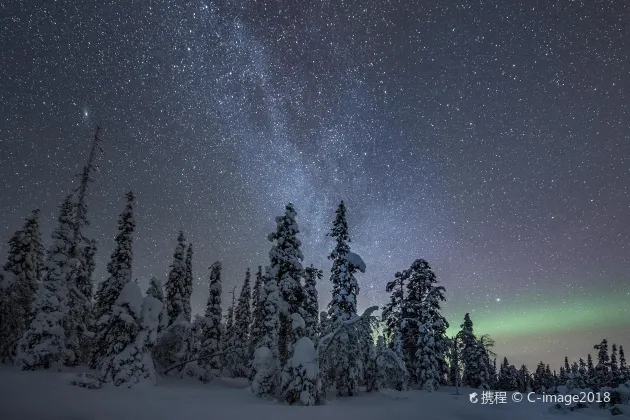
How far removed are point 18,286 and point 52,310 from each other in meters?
8.09

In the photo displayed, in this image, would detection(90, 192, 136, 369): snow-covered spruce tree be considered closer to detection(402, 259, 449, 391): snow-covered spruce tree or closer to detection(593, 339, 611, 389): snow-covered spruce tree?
detection(402, 259, 449, 391): snow-covered spruce tree

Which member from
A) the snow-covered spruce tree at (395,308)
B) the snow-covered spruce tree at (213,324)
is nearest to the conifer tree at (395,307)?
the snow-covered spruce tree at (395,308)

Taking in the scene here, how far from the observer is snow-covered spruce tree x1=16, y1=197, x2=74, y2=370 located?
67.1ft

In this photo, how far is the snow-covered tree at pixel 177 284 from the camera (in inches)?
1367

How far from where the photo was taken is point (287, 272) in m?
23.7

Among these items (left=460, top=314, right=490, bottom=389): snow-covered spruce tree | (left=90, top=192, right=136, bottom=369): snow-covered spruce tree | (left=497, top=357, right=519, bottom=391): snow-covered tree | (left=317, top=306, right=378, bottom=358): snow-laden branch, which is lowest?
(left=497, top=357, right=519, bottom=391): snow-covered tree

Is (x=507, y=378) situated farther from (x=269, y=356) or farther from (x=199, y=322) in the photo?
(x=269, y=356)

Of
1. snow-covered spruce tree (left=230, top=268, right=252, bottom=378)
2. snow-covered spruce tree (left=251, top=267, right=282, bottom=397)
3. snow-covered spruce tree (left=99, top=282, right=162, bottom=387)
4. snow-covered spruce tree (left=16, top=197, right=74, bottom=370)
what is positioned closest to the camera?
snow-covered spruce tree (left=99, top=282, right=162, bottom=387)

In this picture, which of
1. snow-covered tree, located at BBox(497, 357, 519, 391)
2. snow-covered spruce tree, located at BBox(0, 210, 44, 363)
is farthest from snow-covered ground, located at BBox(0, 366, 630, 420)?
snow-covered tree, located at BBox(497, 357, 519, 391)

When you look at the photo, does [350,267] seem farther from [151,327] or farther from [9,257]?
[9,257]

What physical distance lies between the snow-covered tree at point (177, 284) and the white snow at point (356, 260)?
61.9ft

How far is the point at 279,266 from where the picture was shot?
23.7 m

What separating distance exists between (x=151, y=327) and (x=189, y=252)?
1855 centimetres

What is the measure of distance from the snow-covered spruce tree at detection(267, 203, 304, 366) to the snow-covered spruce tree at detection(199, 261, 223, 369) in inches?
507
